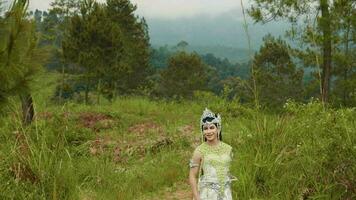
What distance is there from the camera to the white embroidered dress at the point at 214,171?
187 inches

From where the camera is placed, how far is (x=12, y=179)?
236 inches

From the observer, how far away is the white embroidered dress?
15.6 feet

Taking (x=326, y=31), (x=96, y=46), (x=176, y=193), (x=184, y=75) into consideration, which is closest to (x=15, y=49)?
(x=176, y=193)

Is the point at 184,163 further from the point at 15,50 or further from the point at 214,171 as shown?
the point at 15,50

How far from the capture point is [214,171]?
479cm

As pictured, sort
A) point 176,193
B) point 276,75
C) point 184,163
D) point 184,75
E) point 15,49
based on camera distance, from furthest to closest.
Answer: point 184,75, point 276,75, point 184,163, point 176,193, point 15,49

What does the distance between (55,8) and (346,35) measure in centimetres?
1686

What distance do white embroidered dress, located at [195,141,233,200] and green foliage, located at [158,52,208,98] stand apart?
38751mm

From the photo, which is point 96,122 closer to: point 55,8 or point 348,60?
point 348,60

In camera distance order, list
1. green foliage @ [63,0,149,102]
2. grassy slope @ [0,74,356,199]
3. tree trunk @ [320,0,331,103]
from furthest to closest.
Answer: green foliage @ [63,0,149,102] → tree trunk @ [320,0,331,103] → grassy slope @ [0,74,356,199]

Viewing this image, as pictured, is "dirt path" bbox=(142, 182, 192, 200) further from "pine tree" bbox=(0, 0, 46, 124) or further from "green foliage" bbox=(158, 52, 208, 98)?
"green foliage" bbox=(158, 52, 208, 98)

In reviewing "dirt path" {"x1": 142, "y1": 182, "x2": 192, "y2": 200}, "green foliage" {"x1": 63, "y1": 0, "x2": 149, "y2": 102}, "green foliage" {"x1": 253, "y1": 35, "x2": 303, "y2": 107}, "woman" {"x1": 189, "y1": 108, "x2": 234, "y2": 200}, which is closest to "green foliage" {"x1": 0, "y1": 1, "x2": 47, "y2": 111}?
"woman" {"x1": 189, "y1": 108, "x2": 234, "y2": 200}

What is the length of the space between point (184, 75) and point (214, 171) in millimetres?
39296

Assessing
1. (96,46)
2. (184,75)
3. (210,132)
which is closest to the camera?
(210,132)
